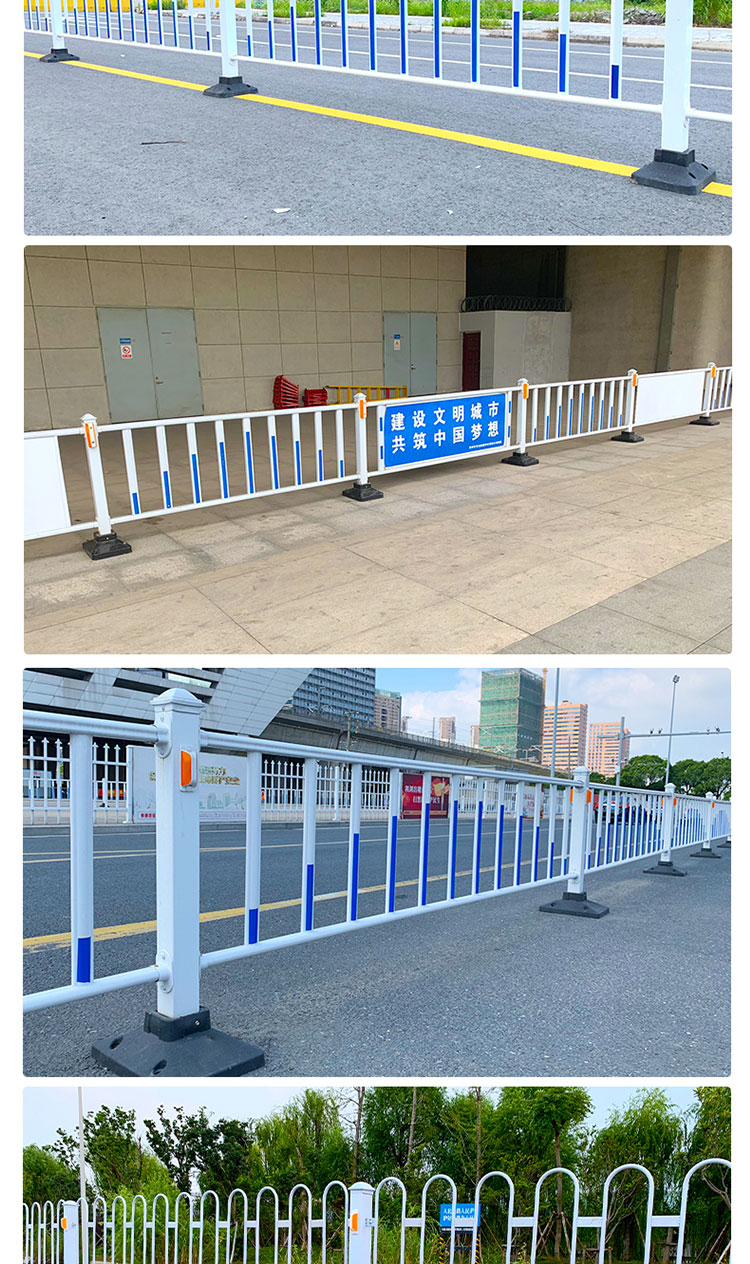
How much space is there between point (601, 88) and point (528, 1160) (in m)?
11.0

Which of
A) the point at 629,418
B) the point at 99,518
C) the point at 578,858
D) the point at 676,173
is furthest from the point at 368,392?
the point at 578,858

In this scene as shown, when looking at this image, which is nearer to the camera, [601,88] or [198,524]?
[198,524]

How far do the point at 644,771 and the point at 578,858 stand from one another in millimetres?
22858

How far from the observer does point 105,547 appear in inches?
252

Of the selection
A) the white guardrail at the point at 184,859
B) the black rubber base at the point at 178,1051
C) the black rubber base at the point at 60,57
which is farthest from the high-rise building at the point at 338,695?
the black rubber base at the point at 178,1051

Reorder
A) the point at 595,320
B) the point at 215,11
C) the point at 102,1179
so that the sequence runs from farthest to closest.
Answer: the point at 595,320 → the point at 215,11 → the point at 102,1179

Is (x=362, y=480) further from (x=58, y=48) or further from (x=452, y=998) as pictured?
(x=58, y=48)

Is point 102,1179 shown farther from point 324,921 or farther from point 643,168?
point 643,168

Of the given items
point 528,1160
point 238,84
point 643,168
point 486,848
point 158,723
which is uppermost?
point 238,84

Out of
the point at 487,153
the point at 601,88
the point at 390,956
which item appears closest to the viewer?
the point at 390,956

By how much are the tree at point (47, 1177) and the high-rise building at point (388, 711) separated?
599 inches

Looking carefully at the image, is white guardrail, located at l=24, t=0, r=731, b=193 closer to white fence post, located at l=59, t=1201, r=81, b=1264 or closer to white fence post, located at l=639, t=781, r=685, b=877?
white fence post, located at l=639, t=781, r=685, b=877

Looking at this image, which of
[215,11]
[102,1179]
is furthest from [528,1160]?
[215,11]

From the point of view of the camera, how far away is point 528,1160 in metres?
8.23
